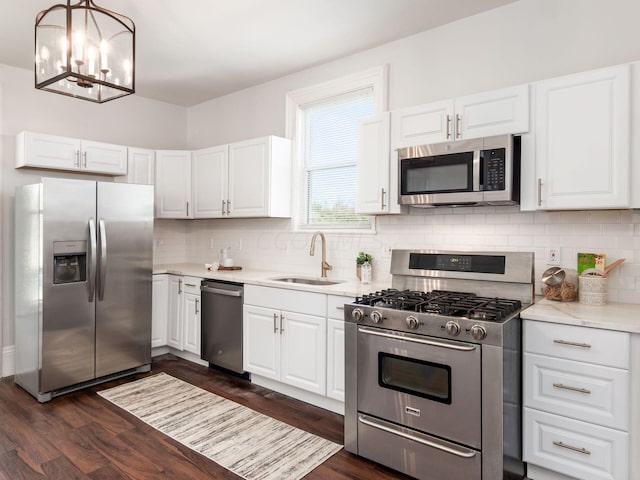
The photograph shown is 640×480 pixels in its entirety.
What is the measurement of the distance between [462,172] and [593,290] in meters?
0.99

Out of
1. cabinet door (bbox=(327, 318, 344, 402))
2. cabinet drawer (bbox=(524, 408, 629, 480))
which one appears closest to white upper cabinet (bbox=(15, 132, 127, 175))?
cabinet door (bbox=(327, 318, 344, 402))

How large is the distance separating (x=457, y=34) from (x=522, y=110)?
96cm

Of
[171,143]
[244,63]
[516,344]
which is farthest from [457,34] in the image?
[171,143]

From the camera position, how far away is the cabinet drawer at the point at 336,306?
9.67ft

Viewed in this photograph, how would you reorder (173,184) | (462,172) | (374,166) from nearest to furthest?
(462,172) < (374,166) < (173,184)

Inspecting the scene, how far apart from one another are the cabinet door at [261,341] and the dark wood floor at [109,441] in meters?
0.20

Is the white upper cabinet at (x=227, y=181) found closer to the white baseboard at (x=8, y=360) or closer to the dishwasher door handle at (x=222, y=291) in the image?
the dishwasher door handle at (x=222, y=291)

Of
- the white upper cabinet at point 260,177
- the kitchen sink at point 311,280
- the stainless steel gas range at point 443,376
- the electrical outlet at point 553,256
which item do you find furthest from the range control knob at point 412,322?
the white upper cabinet at point 260,177

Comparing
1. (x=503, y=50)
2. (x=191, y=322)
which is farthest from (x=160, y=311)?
(x=503, y=50)

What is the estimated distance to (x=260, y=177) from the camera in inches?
156

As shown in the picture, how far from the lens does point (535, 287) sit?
108 inches

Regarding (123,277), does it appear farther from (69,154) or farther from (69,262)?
(69,154)

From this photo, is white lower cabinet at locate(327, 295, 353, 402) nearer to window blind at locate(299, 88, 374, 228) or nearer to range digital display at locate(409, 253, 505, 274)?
range digital display at locate(409, 253, 505, 274)

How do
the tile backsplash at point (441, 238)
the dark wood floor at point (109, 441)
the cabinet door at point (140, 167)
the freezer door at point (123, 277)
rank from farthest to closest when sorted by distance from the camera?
the cabinet door at point (140, 167), the freezer door at point (123, 277), the tile backsplash at point (441, 238), the dark wood floor at point (109, 441)
